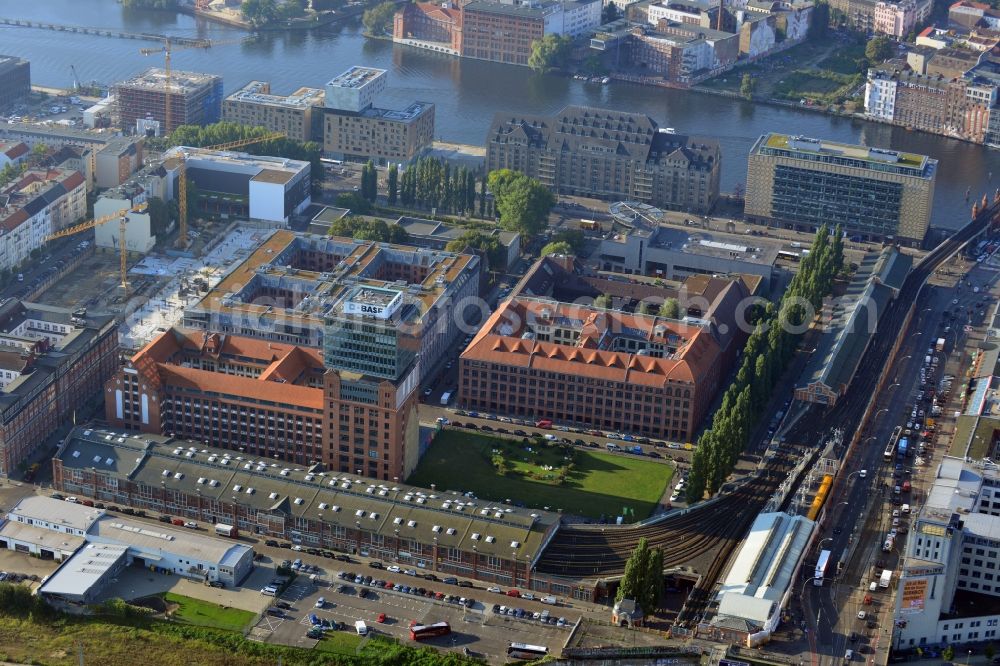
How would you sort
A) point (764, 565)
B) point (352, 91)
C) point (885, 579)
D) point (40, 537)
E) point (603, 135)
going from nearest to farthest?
point (764, 565), point (885, 579), point (40, 537), point (603, 135), point (352, 91)

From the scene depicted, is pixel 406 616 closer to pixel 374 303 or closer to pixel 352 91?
pixel 374 303

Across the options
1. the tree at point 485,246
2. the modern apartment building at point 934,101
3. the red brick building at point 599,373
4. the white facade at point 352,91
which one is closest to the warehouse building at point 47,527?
the red brick building at point 599,373

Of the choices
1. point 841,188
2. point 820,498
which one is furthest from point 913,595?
point 841,188

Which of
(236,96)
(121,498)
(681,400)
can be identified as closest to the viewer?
(121,498)

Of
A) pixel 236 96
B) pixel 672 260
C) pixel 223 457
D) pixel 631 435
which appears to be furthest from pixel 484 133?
pixel 223 457

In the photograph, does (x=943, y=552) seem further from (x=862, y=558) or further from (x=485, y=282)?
(x=485, y=282)

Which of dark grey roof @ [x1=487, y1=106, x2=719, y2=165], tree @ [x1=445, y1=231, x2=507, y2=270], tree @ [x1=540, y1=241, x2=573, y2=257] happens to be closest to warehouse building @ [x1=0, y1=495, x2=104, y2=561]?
tree @ [x1=445, y1=231, x2=507, y2=270]
